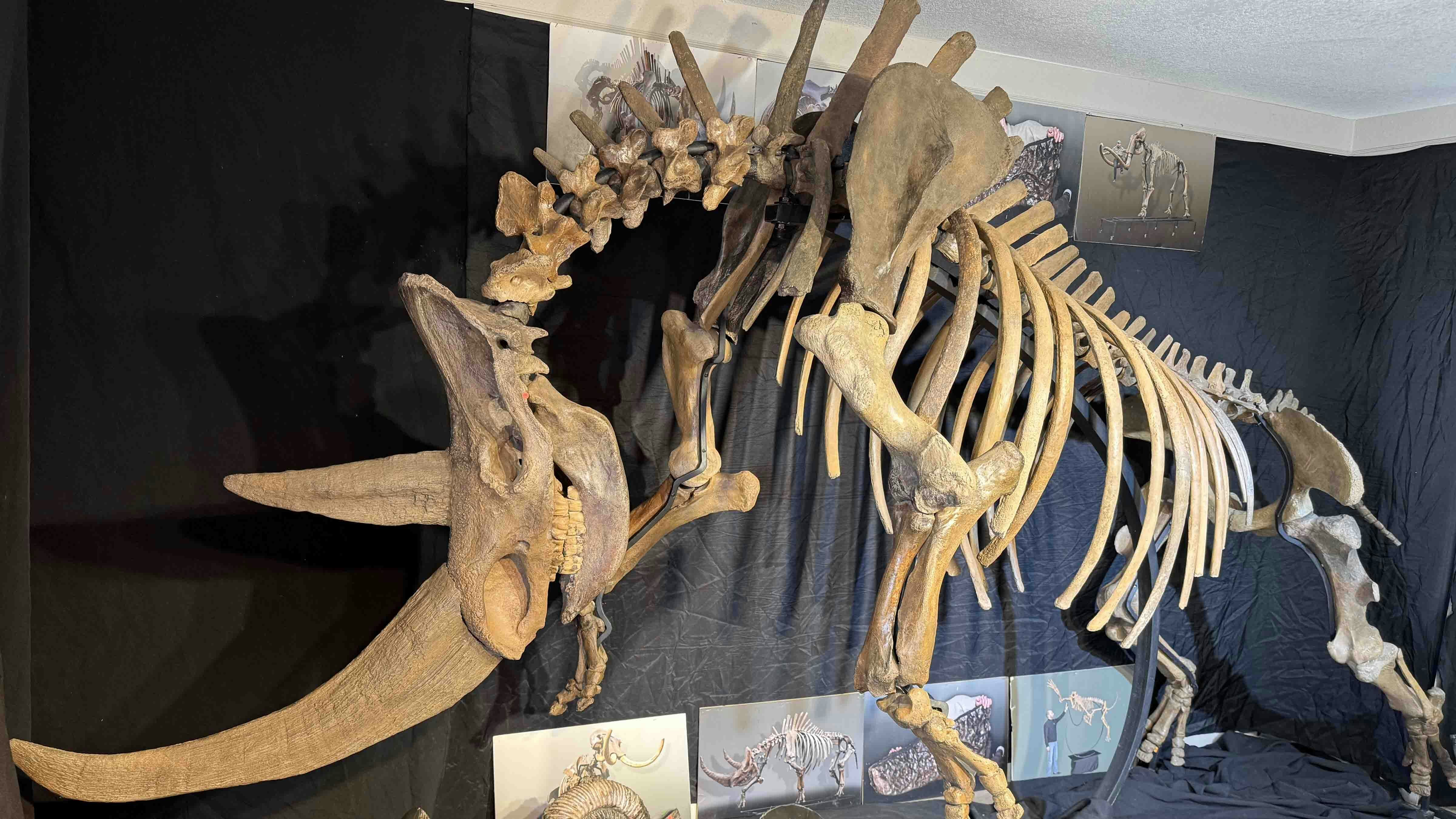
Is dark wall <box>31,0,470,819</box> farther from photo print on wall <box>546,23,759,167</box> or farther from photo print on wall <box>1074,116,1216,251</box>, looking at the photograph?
photo print on wall <box>1074,116,1216,251</box>

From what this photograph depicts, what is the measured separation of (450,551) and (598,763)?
3.68ft

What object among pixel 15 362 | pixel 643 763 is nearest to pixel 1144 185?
pixel 643 763

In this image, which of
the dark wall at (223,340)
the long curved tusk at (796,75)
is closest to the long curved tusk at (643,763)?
the dark wall at (223,340)

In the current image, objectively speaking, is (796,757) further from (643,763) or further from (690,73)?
(690,73)

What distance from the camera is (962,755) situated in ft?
5.29

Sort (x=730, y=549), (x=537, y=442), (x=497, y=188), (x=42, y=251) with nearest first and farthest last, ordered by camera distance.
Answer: (x=537, y=442) → (x=42, y=251) → (x=497, y=188) → (x=730, y=549)

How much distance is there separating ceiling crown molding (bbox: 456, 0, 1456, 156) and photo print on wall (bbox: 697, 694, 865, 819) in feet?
5.87

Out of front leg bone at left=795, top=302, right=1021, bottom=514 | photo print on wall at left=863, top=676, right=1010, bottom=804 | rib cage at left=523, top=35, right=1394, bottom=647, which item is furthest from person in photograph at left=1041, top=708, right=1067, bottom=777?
front leg bone at left=795, top=302, right=1021, bottom=514

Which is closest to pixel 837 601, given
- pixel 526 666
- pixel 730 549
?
pixel 730 549

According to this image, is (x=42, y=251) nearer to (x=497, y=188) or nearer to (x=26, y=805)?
(x=497, y=188)

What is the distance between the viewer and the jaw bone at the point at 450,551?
4.81 feet

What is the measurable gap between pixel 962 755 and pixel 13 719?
1.79 metres

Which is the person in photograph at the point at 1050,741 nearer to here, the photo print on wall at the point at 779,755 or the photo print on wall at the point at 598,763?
the photo print on wall at the point at 779,755

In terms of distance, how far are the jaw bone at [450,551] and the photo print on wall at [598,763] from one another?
2.55ft
